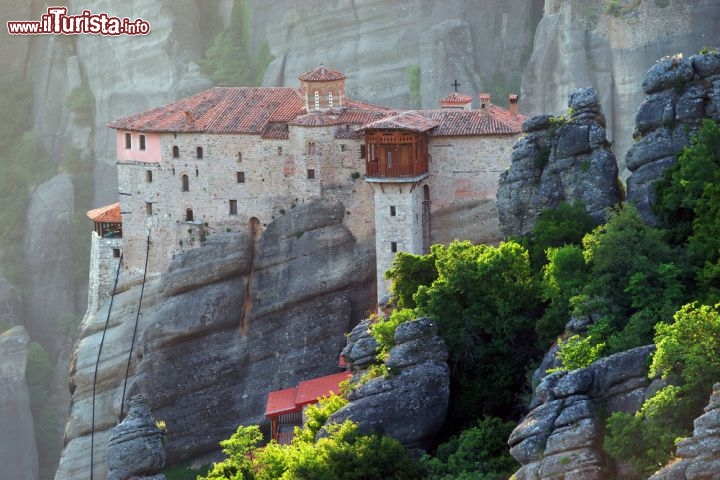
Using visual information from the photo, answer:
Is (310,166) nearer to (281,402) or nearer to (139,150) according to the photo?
(139,150)

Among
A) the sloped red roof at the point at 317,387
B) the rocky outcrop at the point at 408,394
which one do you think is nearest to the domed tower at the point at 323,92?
the sloped red roof at the point at 317,387

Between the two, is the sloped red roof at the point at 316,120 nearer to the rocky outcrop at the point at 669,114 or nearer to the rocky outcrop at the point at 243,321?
the rocky outcrop at the point at 243,321

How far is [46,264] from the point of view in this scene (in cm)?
9512

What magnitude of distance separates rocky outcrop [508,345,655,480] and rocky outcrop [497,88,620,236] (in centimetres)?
1231

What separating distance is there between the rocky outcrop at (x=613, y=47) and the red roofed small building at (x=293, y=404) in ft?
47.6

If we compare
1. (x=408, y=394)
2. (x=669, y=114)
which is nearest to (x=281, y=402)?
(x=408, y=394)

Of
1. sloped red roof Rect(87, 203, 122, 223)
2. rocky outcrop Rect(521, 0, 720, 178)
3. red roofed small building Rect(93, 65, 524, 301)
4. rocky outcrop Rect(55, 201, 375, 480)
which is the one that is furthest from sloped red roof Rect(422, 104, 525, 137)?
sloped red roof Rect(87, 203, 122, 223)

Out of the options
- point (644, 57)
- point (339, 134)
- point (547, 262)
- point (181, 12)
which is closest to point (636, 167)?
point (547, 262)

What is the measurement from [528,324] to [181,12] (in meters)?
39.3

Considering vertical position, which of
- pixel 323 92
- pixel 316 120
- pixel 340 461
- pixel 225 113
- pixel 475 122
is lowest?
pixel 340 461

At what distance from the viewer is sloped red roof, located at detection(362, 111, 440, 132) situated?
66438 millimetres

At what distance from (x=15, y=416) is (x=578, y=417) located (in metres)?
46.6

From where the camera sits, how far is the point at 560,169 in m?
60.7

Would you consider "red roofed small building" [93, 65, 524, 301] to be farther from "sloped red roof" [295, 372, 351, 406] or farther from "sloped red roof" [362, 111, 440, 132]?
"sloped red roof" [295, 372, 351, 406]
